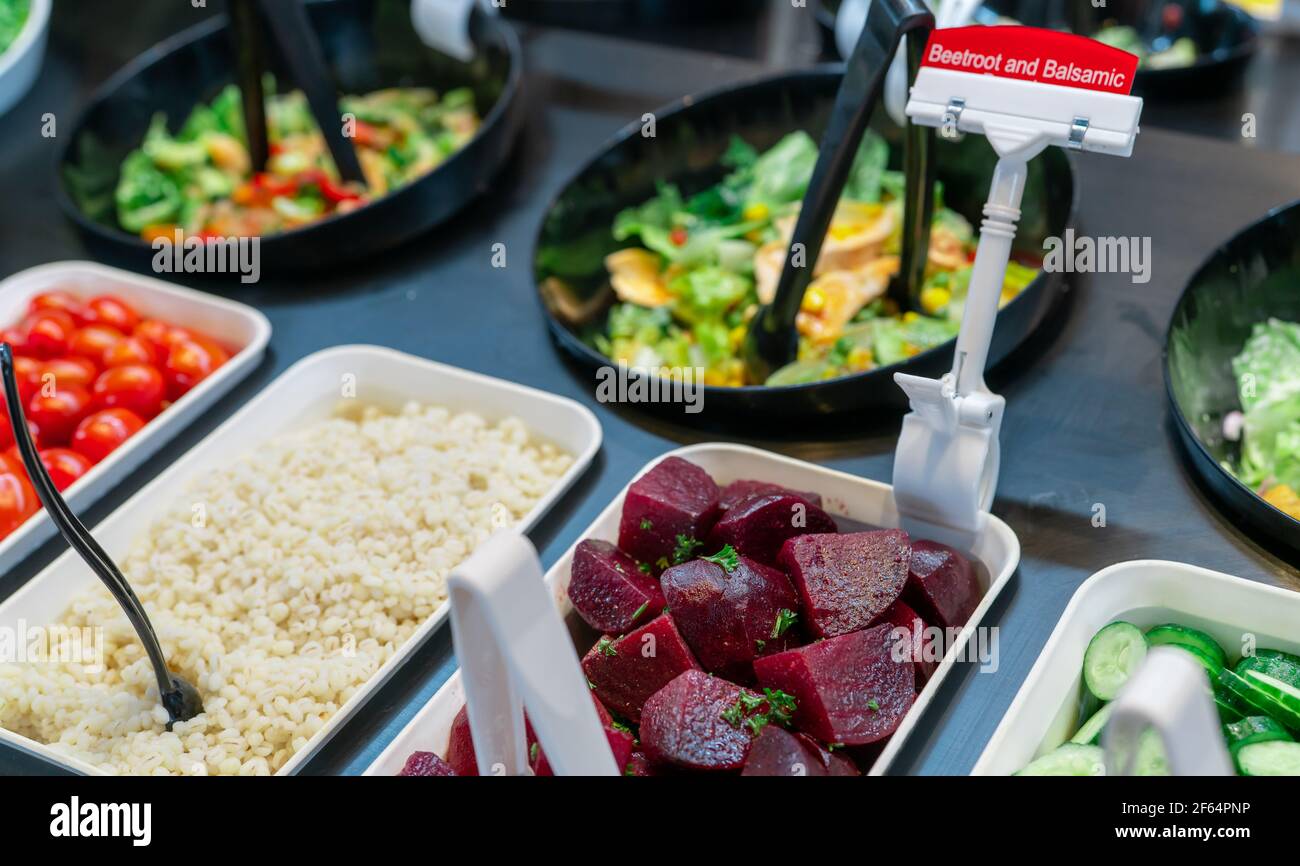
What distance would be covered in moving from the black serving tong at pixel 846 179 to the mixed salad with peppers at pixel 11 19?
6.82 ft

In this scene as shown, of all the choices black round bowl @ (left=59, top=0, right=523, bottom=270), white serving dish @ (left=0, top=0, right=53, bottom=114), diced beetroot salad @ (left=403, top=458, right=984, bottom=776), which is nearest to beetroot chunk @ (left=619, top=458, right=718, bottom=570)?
diced beetroot salad @ (left=403, top=458, right=984, bottom=776)

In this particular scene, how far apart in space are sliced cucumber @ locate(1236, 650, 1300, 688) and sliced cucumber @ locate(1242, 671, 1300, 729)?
0.02 m

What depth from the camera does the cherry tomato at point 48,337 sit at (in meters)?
2.06

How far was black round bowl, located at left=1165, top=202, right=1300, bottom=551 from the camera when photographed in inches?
70.1

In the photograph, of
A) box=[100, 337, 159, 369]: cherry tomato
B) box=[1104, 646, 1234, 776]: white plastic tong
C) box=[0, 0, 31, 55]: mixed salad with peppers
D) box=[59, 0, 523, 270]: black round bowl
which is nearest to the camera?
box=[1104, 646, 1234, 776]: white plastic tong

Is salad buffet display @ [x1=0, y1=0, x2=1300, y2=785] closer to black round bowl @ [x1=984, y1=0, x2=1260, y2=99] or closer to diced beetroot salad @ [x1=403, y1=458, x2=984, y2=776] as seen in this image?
diced beetroot salad @ [x1=403, y1=458, x2=984, y2=776]

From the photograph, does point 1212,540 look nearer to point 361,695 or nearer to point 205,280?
Result: point 361,695

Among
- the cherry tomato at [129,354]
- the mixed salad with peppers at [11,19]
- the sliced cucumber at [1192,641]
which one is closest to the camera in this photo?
the sliced cucumber at [1192,641]

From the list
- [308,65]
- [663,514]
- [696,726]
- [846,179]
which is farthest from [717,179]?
[696,726]

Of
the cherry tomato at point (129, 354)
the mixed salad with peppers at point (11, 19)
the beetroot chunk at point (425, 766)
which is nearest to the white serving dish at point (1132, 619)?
the beetroot chunk at point (425, 766)

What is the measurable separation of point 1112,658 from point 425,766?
0.81 m

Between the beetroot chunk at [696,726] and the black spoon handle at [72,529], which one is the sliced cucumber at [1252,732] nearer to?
the beetroot chunk at [696,726]

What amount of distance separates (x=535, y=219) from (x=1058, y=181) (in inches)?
39.0
